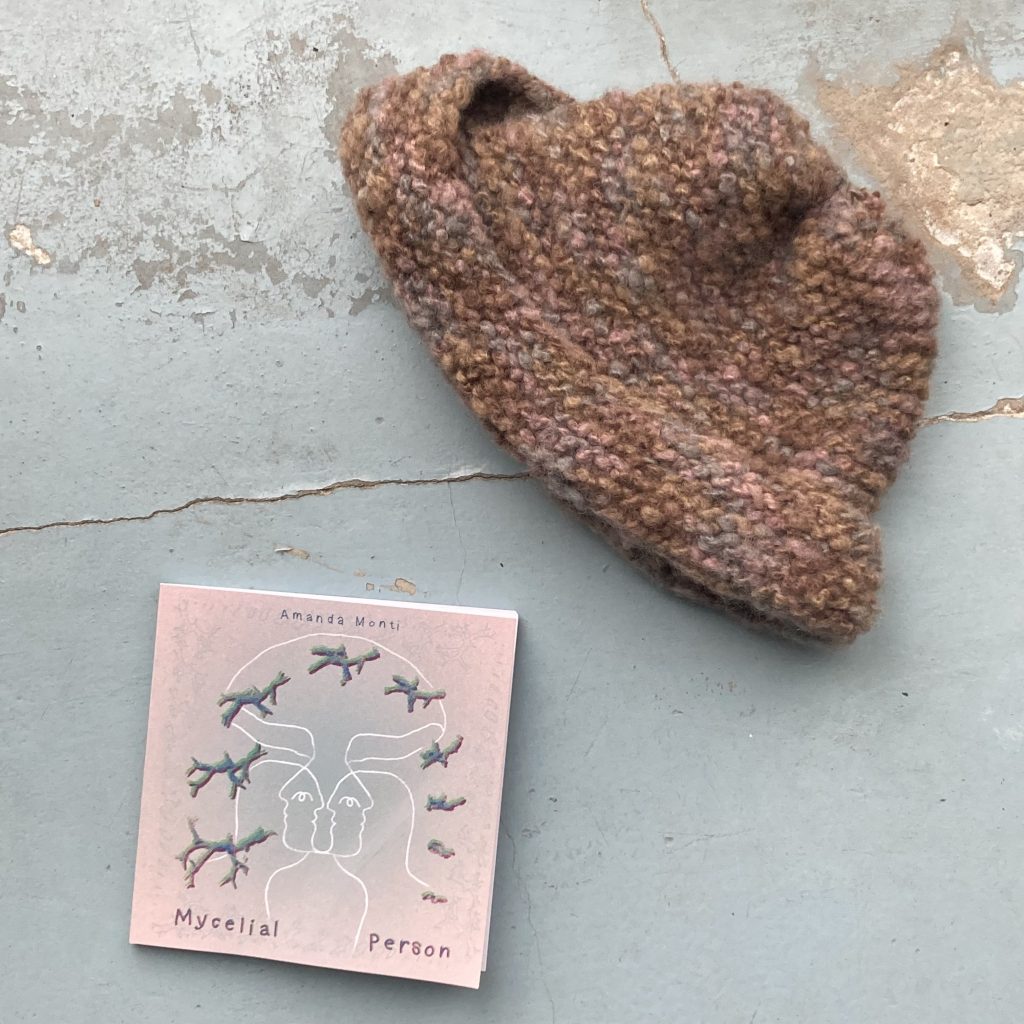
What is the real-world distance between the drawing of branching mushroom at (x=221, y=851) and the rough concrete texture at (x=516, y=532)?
0.05 meters

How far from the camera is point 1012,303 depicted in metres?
0.55

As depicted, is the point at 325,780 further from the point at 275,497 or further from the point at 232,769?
the point at 275,497

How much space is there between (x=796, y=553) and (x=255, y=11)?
0.52 m

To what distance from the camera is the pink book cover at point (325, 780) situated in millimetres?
556

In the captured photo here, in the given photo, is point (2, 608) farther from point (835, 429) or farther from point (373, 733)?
point (835, 429)

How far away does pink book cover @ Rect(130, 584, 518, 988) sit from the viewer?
56 cm

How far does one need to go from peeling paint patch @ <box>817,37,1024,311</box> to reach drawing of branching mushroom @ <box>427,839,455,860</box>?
0.50 meters

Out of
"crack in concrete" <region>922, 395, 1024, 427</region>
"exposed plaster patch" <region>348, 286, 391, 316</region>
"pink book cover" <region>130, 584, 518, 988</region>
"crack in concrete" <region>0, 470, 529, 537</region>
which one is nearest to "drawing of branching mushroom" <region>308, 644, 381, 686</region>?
"pink book cover" <region>130, 584, 518, 988</region>

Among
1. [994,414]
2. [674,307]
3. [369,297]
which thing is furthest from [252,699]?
[994,414]

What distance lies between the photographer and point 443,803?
1.83ft

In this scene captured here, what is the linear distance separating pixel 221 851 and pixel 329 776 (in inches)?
3.7

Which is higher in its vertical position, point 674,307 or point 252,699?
point 674,307

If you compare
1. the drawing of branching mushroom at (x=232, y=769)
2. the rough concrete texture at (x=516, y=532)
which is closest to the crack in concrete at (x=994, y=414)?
the rough concrete texture at (x=516, y=532)

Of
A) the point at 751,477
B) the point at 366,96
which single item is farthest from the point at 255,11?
the point at 751,477
